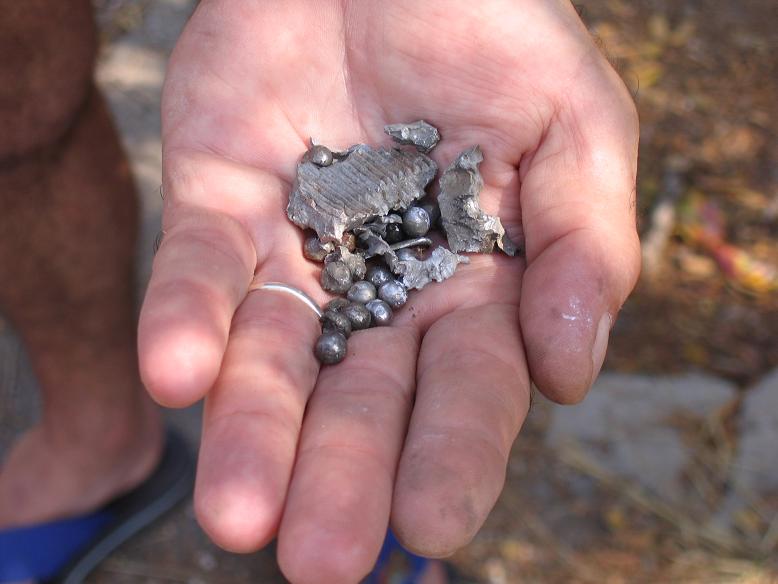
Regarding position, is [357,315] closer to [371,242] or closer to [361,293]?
[361,293]

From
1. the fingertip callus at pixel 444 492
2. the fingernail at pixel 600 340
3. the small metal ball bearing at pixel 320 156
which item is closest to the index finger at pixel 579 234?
the fingernail at pixel 600 340

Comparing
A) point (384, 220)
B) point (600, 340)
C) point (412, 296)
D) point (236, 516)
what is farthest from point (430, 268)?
point (236, 516)

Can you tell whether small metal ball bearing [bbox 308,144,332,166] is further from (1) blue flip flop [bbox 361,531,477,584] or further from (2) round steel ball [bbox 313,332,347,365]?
(1) blue flip flop [bbox 361,531,477,584]

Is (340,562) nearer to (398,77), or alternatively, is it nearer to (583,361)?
(583,361)

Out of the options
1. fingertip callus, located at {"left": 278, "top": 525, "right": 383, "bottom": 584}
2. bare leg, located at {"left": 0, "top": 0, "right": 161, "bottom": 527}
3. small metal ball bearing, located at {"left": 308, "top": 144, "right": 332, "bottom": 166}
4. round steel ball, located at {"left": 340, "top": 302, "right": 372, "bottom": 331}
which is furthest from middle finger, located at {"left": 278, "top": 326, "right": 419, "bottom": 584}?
bare leg, located at {"left": 0, "top": 0, "right": 161, "bottom": 527}

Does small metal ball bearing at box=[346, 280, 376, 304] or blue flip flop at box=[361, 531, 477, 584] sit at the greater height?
small metal ball bearing at box=[346, 280, 376, 304]

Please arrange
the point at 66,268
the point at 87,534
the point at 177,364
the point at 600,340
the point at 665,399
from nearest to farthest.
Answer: the point at 177,364 < the point at 600,340 < the point at 66,268 < the point at 87,534 < the point at 665,399
